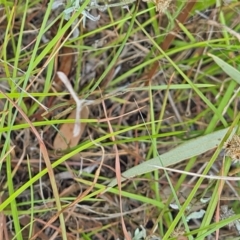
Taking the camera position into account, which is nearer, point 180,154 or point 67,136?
point 180,154

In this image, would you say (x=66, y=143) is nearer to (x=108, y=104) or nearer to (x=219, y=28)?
(x=108, y=104)

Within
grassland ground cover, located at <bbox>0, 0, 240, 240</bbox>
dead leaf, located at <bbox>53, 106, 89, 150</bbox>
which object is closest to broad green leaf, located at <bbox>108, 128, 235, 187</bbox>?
grassland ground cover, located at <bbox>0, 0, 240, 240</bbox>

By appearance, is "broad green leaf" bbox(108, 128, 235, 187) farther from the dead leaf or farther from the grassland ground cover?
the dead leaf

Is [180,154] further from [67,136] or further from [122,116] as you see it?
[67,136]

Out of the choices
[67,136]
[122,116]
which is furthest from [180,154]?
[67,136]

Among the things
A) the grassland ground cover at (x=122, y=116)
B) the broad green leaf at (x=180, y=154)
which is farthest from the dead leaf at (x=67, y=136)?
the broad green leaf at (x=180, y=154)

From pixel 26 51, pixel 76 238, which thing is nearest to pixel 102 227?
pixel 76 238

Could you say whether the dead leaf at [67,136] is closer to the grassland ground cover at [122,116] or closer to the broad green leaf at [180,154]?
the grassland ground cover at [122,116]
